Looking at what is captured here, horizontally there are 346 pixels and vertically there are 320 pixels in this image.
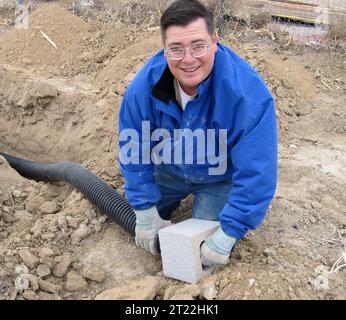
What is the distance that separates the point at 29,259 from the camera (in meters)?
2.91

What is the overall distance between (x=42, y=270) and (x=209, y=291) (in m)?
1.01

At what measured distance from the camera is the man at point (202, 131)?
7.95ft

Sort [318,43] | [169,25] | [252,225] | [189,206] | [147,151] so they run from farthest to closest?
[318,43] < [189,206] < [147,151] < [252,225] < [169,25]

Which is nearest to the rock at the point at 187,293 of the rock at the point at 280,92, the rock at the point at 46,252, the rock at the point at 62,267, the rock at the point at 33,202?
the rock at the point at 62,267

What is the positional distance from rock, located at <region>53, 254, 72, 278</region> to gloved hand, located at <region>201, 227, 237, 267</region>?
33.8 inches

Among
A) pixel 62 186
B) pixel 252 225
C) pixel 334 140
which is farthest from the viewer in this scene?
pixel 334 140

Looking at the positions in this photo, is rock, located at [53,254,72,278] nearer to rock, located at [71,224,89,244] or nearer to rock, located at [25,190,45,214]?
rock, located at [71,224,89,244]

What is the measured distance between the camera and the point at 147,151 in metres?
2.90

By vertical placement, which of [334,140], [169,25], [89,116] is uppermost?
[169,25]

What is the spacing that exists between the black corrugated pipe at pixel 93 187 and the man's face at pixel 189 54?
1051 millimetres

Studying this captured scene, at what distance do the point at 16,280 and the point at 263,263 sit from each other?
1375 mm

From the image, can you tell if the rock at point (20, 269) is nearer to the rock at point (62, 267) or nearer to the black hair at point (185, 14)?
the rock at point (62, 267)

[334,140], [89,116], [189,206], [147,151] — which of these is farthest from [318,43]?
[147,151]
